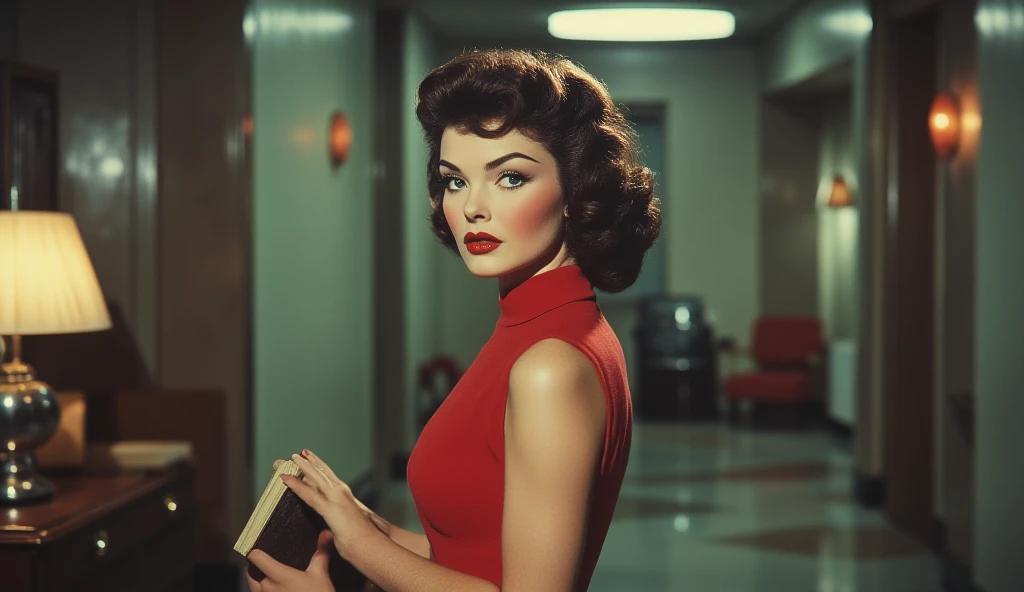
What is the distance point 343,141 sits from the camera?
234 inches

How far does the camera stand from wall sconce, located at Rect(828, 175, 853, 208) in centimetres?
945

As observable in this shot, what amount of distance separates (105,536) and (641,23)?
624 cm

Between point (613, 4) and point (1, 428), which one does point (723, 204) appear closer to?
point (613, 4)

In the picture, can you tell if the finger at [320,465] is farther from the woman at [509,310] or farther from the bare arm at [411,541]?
the bare arm at [411,541]

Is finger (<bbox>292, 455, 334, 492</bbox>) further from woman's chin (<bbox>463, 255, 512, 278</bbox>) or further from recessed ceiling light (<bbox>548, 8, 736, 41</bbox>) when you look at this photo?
recessed ceiling light (<bbox>548, 8, 736, 41</bbox>)

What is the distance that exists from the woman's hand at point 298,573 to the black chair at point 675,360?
29.8 feet

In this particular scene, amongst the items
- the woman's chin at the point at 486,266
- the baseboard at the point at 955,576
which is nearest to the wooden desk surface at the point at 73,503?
the woman's chin at the point at 486,266

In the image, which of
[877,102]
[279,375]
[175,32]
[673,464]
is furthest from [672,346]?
[175,32]

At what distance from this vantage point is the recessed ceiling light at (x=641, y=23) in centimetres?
793

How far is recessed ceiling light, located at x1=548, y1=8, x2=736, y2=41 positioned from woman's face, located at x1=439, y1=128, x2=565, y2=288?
22.5 ft

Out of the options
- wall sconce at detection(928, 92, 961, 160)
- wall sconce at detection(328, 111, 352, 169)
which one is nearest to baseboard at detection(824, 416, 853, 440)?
wall sconce at detection(928, 92, 961, 160)

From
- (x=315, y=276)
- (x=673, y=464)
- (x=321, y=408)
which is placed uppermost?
(x=315, y=276)

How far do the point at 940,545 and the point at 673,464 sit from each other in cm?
265

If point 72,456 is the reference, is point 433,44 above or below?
above
